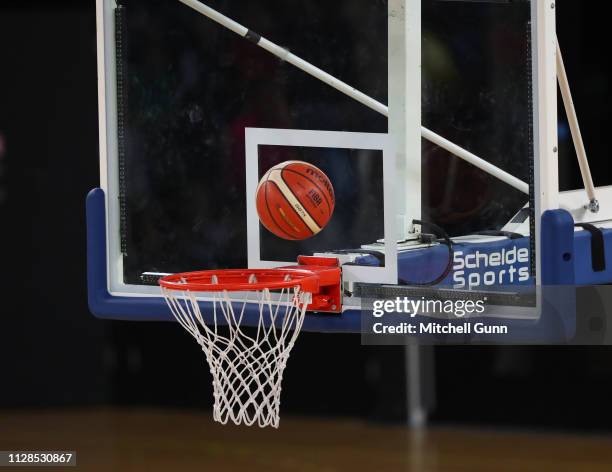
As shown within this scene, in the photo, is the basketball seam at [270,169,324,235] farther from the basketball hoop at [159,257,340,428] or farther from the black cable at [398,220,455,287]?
the black cable at [398,220,455,287]

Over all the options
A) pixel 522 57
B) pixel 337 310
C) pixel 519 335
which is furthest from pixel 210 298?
pixel 522 57

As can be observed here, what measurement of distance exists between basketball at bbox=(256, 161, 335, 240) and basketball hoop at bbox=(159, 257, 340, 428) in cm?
9

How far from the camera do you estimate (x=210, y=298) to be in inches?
117

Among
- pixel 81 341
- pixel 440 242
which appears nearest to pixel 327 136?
pixel 440 242

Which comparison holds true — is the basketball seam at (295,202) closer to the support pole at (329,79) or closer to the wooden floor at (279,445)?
the support pole at (329,79)

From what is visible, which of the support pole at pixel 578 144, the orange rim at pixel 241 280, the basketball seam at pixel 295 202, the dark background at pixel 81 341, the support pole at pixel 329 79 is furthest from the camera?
the dark background at pixel 81 341

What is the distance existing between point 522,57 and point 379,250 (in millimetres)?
566

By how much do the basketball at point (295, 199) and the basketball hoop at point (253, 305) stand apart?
9cm

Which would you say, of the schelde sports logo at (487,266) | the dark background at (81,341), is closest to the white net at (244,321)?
the schelde sports logo at (487,266)

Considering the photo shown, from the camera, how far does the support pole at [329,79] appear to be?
3027 millimetres

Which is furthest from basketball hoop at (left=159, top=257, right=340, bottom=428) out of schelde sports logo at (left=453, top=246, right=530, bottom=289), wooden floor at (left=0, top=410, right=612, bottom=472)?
wooden floor at (left=0, top=410, right=612, bottom=472)

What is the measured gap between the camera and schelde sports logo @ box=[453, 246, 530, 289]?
9.84 ft

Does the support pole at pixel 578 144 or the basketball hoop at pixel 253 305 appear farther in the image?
the support pole at pixel 578 144

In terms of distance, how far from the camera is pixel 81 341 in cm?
607
